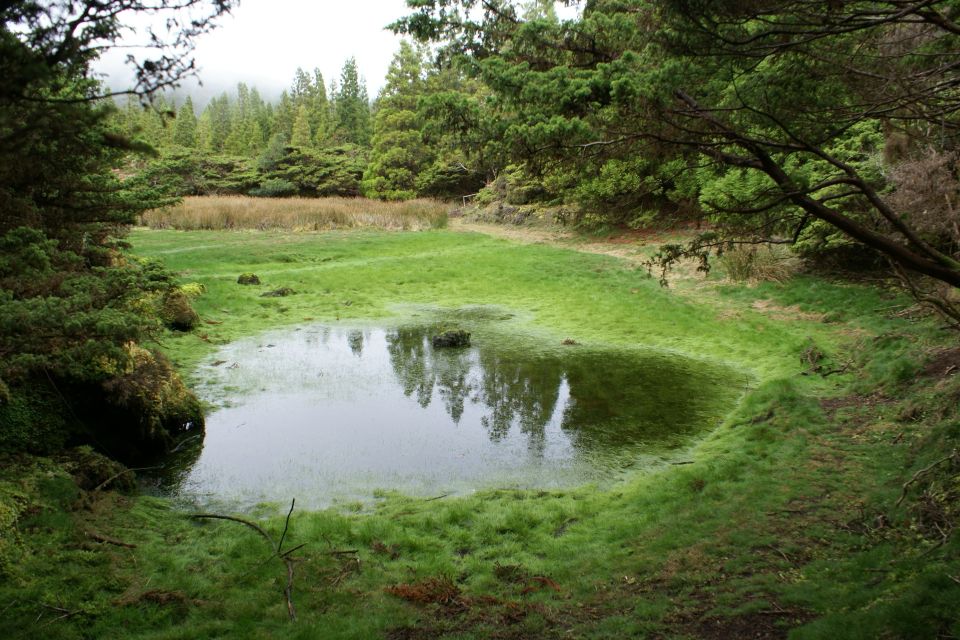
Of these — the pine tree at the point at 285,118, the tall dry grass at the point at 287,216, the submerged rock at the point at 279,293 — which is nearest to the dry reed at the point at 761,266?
the submerged rock at the point at 279,293

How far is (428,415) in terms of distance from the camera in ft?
29.5

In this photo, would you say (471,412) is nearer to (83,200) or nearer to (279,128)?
(83,200)

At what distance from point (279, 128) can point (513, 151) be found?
5721cm

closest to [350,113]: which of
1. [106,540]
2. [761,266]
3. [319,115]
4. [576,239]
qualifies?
[319,115]

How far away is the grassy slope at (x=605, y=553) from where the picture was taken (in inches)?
160

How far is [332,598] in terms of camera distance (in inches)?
181

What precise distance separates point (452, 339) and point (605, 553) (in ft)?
23.8

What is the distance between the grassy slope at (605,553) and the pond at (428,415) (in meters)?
0.58

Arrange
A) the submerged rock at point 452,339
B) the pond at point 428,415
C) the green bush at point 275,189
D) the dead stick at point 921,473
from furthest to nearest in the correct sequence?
the green bush at point 275,189 → the submerged rock at point 452,339 → the pond at point 428,415 → the dead stick at point 921,473

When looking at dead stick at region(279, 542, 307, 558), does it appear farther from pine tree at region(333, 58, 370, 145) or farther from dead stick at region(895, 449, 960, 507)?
pine tree at region(333, 58, 370, 145)

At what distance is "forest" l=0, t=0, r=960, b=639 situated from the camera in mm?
4109

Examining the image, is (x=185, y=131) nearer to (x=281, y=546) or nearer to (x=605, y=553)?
(x=281, y=546)

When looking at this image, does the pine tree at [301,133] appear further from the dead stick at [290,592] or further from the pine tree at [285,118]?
the dead stick at [290,592]

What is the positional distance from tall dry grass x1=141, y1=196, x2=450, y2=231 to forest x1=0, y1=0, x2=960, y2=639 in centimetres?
1635
